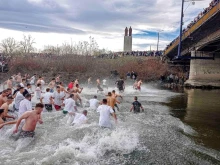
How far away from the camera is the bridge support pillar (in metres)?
34.9

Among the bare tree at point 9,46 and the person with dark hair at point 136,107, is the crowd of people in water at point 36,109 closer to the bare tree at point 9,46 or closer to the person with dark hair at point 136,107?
the person with dark hair at point 136,107

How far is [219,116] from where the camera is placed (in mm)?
15250

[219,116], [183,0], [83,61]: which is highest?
[183,0]

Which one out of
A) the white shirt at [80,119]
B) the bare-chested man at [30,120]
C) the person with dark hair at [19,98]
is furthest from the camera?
the person with dark hair at [19,98]

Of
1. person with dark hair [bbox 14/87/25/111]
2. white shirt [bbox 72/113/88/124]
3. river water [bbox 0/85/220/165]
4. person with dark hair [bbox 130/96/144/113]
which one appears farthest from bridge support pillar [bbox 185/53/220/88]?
person with dark hair [bbox 14/87/25/111]

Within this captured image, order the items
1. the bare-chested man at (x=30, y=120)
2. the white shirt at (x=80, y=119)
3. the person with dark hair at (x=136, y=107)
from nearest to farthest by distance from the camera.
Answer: the bare-chested man at (x=30, y=120), the white shirt at (x=80, y=119), the person with dark hair at (x=136, y=107)

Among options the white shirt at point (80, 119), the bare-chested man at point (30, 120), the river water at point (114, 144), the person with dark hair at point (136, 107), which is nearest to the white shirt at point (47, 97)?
the river water at point (114, 144)

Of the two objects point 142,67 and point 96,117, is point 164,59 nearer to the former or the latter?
point 142,67

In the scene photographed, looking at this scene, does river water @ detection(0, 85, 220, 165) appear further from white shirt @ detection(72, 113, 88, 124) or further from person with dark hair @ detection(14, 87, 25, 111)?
person with dark hair @ detection(14, 87, 25, 111)

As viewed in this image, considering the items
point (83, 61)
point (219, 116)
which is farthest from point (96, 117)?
point (83, 61)

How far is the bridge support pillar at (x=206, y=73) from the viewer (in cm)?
3488

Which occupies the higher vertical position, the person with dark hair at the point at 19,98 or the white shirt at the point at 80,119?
the person with dark hair at the point at 19,98

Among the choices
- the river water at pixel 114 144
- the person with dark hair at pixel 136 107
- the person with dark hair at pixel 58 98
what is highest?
the person with dark hair at pixel 58 98

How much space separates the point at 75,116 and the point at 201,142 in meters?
5.01
